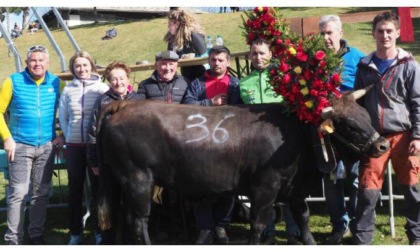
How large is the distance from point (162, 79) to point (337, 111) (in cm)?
173

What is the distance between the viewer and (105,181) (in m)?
4.59

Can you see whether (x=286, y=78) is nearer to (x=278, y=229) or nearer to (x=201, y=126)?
(x=201, y=126)

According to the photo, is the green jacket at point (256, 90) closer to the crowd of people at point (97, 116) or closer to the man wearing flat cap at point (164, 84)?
the crowd of people at point (97, 116)

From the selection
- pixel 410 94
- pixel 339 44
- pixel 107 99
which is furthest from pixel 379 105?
pixel 107 99

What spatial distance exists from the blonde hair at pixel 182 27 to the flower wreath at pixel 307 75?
183 centimetres

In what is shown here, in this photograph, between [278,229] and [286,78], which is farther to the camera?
[278,229]

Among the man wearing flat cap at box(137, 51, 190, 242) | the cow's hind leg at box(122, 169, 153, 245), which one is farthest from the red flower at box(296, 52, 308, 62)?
the cow's hind leg at box(122, 169, 153, 245)

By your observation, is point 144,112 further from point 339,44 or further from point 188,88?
point 339,44

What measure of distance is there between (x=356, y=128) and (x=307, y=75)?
0.60 meters

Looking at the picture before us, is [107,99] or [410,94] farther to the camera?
[107,99]

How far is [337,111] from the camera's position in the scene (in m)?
4.15

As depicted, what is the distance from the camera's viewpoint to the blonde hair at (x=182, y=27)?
5820 millimetres

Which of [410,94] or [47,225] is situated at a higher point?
[410,94]

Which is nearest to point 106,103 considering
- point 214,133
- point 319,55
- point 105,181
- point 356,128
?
point 105,181
